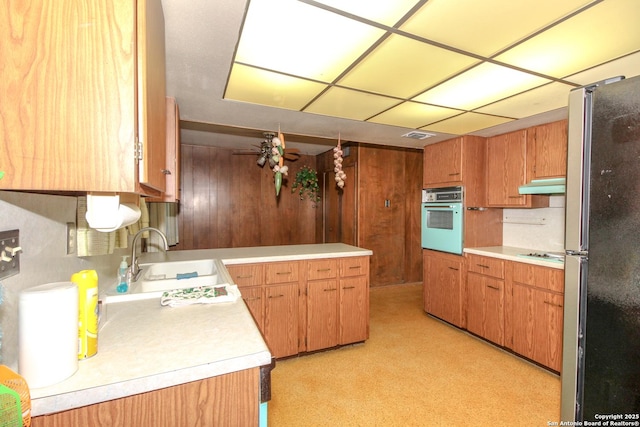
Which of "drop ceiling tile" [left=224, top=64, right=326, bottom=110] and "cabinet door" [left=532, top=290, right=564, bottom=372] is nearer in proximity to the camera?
"drop ceiling tile" [left=224, top=64, right=326, bottom=110]

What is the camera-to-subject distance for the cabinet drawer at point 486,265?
2752 mm

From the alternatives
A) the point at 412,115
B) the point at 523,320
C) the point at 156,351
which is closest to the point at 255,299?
the point at 156,351

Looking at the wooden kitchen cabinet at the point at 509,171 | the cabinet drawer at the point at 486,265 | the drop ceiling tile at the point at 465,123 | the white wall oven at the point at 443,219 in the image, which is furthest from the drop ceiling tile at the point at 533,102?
the cabinet drawer at the point at 486,265

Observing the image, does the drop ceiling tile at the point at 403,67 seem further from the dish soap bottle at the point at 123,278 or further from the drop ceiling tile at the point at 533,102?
the dish soap bottle at the point at 123,278

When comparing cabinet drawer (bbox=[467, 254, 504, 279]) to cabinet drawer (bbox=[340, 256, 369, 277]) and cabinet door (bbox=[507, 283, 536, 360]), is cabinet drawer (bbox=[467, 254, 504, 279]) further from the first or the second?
cabinet drawer (bbox=[340, 256, 369, 277])

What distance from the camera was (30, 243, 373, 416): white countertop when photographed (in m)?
0.74

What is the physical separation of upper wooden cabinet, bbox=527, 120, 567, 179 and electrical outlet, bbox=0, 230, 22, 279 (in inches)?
134

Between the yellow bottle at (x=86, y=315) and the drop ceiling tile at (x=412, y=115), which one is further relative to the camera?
the drop ceiling tile at (x=412, y=115)

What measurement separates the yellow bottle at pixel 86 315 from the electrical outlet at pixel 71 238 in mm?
390

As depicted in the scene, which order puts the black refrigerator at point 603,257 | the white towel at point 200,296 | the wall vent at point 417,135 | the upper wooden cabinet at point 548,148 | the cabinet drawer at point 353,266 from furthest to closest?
the wall vent at point 417,135 < the cabinet drawer at point 353,266 < the upper wooden cabinet at point 548,148 < the white towel at point 200,296 < the black refrigerator at point 603,257

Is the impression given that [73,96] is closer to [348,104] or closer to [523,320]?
[348,104]

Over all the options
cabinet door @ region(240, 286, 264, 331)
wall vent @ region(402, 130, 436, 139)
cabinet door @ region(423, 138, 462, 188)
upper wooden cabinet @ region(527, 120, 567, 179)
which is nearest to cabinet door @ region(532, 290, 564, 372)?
upper wooden cabinet @ region(527, 120, 567, 179)

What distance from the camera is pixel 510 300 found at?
8.66 feet

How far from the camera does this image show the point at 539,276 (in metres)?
2.41
